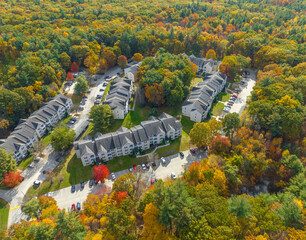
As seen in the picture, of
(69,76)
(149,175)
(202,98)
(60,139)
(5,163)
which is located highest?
(5,163)

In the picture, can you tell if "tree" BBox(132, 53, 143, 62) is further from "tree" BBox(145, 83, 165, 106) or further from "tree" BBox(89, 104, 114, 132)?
"tree" BBox(89, 104, 114, 132)

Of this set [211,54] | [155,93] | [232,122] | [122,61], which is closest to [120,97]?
[155,93]

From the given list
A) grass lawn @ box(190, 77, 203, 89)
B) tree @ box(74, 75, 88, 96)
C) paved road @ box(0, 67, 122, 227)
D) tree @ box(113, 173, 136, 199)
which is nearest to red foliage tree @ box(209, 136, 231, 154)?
tree @ box(113, 173, 136, 199)

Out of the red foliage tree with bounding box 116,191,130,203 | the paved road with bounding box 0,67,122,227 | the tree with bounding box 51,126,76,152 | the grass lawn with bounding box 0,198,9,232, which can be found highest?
the red foliage tree with bounding box 116,191,130,203

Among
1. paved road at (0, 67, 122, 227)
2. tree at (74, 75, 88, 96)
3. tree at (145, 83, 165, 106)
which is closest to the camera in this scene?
paved road at (0, 67, 122, 227)

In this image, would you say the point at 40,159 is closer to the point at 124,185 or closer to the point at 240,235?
the point at 124,185

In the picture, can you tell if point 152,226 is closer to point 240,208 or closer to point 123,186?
point 123,186

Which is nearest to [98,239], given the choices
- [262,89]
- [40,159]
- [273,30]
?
[40,159]
